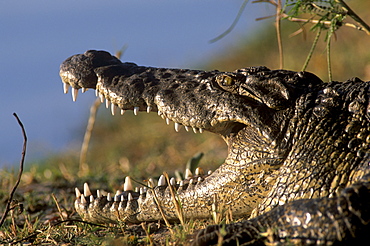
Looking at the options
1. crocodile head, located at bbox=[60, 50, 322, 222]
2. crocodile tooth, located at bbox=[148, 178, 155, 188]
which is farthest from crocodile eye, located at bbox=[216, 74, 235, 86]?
crocodile tooth, located at bbox=[148, 178, 155, 188]

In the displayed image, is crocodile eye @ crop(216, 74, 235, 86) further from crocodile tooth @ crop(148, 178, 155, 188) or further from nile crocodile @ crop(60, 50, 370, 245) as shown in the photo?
crocodile tooth @ crop(148, 178, 155, 188)

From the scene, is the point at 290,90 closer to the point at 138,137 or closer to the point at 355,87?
the point at 355,87

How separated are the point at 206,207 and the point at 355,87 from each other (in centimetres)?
127

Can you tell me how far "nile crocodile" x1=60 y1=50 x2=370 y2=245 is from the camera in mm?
2961

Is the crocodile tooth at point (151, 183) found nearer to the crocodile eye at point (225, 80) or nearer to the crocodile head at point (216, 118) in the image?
the crocodile head at point (216, 118)

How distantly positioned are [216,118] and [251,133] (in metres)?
0.25

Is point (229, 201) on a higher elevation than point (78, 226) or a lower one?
higher

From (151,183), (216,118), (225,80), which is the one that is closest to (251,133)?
(216,118)

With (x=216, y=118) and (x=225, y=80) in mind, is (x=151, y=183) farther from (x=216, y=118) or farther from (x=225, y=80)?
(x=225, y=80)

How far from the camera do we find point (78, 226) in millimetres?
3416

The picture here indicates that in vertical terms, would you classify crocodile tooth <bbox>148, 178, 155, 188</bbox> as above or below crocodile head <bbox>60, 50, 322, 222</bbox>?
below

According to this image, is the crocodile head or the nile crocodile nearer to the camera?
the nile crocodile

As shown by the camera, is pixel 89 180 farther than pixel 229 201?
Yes

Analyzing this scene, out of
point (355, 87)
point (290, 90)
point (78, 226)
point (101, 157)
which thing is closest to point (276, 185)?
point (290, 90)
